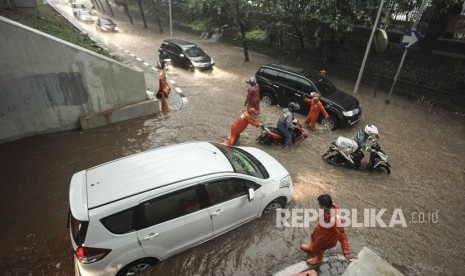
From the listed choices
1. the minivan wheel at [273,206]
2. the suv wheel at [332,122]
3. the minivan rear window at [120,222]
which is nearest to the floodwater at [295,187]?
the minivan wheel at [273,206]

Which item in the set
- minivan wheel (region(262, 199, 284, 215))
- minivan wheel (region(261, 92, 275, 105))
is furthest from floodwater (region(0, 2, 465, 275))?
minivan wheel (region(261, 92, 275, 105))

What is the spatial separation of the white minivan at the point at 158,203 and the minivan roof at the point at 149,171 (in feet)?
0.05

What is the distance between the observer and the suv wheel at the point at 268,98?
12.1 metres

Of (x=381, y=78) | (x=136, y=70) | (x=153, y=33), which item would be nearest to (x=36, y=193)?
(x=136, y=70)

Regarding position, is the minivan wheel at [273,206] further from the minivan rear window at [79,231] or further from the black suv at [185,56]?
the black suv at [185,56]

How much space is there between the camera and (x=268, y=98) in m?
12.3

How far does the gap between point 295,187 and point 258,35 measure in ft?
57.8

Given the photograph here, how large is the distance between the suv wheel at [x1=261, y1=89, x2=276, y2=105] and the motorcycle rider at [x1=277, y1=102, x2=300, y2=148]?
356 cm

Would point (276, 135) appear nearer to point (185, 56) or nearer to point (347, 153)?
point (347, 153)

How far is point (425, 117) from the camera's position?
1141 centimetres

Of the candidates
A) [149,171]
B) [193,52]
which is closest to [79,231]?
[149,171]

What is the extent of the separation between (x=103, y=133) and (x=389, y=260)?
8395mm

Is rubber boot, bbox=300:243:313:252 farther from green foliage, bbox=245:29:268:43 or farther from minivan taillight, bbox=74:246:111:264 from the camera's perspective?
green foliage, bbox=245:29:268:43

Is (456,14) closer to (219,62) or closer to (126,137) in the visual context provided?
(219,62)
